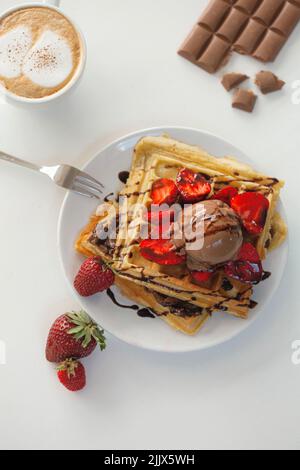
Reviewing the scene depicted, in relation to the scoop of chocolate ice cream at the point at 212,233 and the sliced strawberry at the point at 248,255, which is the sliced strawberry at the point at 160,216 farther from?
the sliced strawberry at the point at 248,255

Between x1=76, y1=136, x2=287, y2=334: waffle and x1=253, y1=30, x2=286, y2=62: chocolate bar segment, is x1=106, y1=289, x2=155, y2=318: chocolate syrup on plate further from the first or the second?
x1=253, y1=30, x2=286, y2=62: chocolate bar segment

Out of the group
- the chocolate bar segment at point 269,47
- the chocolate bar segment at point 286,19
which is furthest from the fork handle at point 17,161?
the chocolate bar segment at point 286,19

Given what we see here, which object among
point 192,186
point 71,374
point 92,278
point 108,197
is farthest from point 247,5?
point 71,374

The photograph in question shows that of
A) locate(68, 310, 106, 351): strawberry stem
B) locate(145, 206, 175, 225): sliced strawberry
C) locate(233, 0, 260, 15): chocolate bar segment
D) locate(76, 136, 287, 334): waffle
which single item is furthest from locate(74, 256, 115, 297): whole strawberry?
locate(233, 0, 260, 15): chocolate bar segment

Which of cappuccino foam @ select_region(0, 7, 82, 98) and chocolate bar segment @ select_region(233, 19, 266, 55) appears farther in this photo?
chocolate bar segment @ select_region(233, 19, 266, 55)

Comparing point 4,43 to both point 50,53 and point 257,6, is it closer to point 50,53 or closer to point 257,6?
point 50,53

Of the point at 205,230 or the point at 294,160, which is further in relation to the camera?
the point at 294,160

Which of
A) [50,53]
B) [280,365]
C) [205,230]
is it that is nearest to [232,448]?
[280,365]
